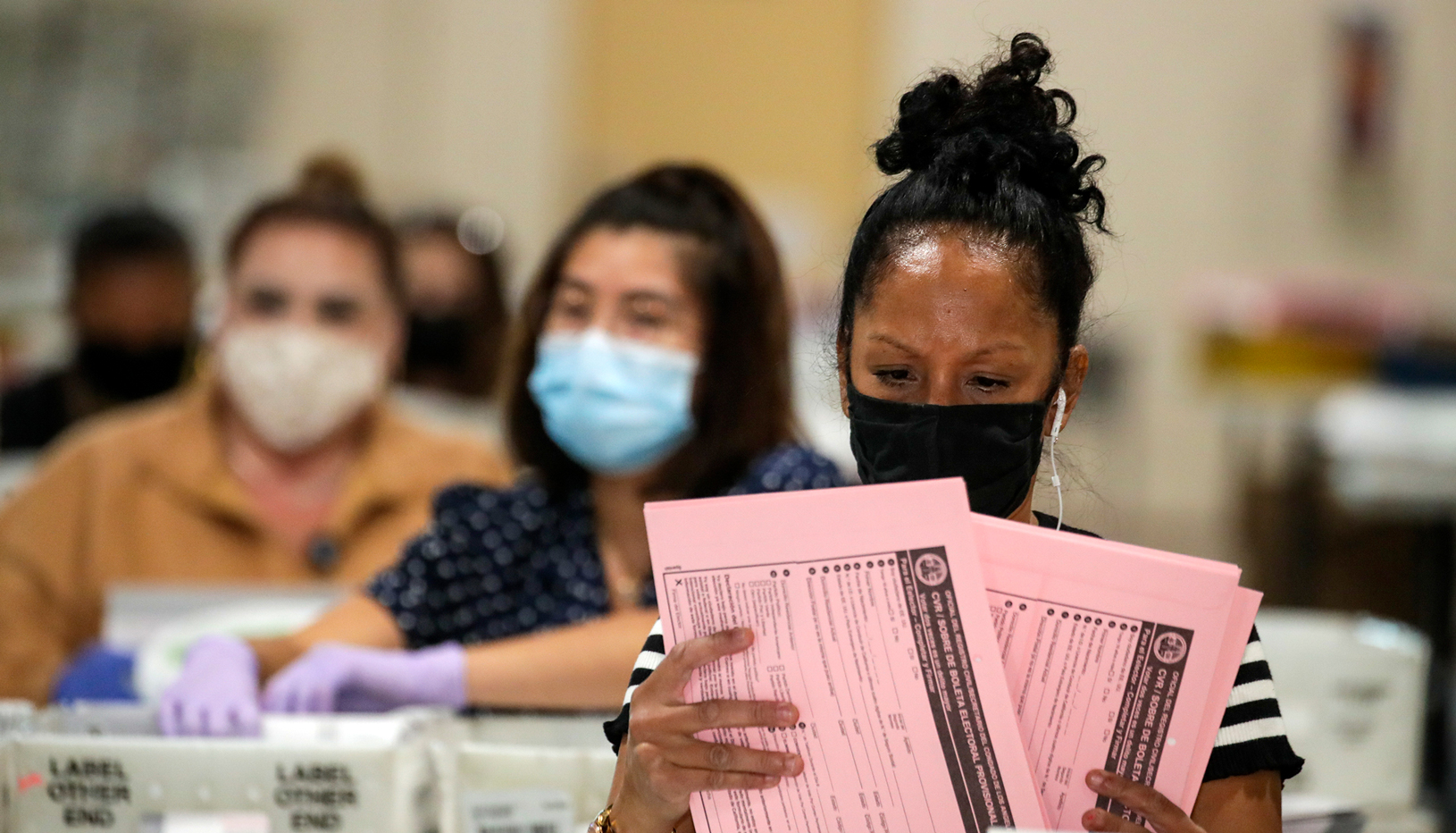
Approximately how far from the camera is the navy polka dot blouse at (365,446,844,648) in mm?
2111

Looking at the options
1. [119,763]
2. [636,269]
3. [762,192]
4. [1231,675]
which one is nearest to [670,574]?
[1231,675]

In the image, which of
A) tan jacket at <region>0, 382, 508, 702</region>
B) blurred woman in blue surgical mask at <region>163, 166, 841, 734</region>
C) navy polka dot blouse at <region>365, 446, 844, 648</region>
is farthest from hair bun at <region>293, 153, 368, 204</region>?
navy polka dot blouse at <region>365, 446, 844, 648</region>

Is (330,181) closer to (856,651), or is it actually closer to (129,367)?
(129,367)

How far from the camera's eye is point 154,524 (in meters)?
2.81

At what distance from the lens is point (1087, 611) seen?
1117 mm

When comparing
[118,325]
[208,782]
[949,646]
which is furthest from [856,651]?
[118,325]

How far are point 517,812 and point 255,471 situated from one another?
61.1 inches

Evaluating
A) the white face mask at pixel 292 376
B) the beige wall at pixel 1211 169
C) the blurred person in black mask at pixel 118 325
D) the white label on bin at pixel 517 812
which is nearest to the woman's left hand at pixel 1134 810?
the white label on bin at pixel 517 812

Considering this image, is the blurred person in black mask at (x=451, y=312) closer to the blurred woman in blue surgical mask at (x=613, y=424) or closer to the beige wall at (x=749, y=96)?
the blurred woman in blue surgical mask at (x=613, y=424)

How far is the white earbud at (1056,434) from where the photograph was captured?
128cm

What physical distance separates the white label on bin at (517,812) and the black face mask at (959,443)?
2.01ft

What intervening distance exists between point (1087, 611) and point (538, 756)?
0.74m

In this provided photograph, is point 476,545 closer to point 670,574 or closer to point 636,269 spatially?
point 636,269

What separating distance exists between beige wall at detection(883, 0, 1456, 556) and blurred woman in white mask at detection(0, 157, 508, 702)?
3.92 m
